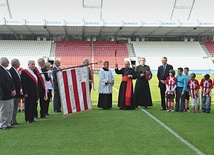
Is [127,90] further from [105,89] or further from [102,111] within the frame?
[102,111]

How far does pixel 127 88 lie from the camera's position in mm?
12164

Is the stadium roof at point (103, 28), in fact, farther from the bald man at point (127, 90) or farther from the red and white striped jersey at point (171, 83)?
Result: the red and white striped jersey at point (171, 83)

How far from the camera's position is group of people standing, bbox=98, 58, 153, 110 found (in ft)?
39.7

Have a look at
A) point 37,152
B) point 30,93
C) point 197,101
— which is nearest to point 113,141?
point 37,152

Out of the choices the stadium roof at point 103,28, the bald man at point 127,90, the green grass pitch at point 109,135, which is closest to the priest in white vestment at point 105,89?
the bald man at point 127,90

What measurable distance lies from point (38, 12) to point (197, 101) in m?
40.6

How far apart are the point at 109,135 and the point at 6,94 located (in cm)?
257

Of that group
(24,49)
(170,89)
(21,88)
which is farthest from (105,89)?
(24,49)

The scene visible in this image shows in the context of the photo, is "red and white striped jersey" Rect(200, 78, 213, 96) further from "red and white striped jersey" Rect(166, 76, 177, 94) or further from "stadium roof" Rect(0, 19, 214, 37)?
"stadium roof" Rect(0, 19, 214, 37)

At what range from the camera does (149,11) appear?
163 ft

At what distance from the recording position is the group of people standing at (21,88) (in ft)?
26.4

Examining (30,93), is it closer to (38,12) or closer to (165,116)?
(165,116)

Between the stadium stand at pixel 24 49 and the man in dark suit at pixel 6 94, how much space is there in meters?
39.9

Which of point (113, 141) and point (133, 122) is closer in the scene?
point (113, 141)
